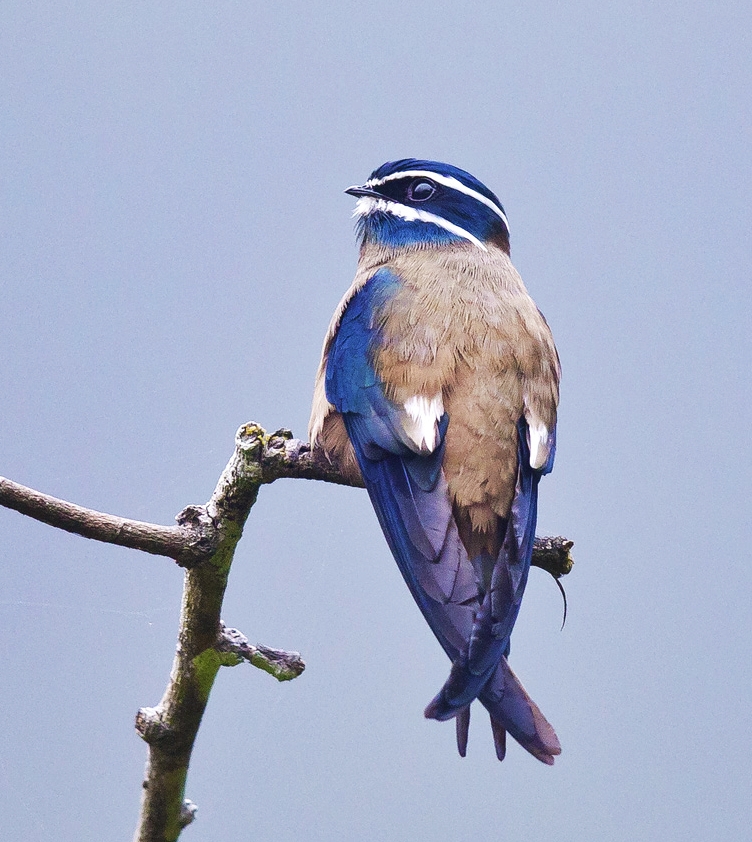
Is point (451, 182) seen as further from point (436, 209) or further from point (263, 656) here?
point (263, 656)

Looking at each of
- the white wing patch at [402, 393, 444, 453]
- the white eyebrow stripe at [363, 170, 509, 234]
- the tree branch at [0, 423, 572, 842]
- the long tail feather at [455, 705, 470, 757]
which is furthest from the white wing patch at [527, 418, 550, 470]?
the white eyebrow stripe at [363, 170, 509, 234]

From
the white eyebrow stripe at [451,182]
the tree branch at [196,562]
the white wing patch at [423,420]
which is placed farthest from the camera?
the white eyebrow stripe at [451,182]

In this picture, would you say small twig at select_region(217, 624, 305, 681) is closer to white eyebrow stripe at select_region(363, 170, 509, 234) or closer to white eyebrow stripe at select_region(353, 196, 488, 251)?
white eyebrow stripe at select_region(353, 196, 488, 251)

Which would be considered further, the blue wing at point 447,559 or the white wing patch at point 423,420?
the white wing patch at point 423,420

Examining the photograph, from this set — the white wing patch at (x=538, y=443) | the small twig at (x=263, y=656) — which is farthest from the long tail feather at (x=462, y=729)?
the white wing patch at (x=538, y=443)

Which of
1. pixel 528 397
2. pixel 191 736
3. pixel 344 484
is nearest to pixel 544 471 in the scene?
pixel 528 397

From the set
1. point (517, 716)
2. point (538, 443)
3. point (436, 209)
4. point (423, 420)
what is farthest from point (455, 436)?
point (436, 209)

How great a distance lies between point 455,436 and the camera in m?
2.32

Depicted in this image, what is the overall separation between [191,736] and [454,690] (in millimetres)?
814

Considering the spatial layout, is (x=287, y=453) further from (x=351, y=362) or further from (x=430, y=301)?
(x=430, y=301)

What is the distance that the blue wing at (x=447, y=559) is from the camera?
211 cm

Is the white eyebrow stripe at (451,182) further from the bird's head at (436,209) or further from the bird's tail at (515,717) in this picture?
the bird's tail at (515,717)

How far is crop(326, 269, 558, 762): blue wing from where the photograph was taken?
6.91 feet

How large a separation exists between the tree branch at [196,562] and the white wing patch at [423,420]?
0.89 feet
